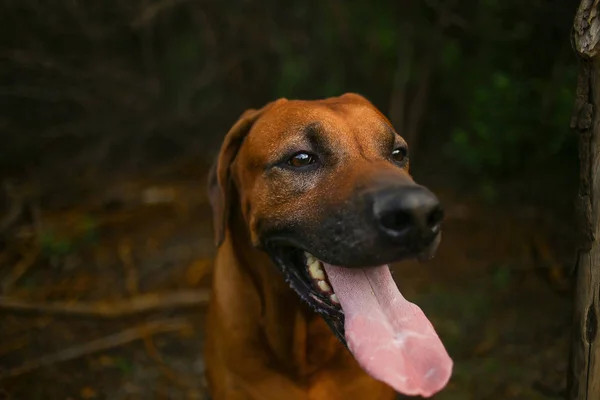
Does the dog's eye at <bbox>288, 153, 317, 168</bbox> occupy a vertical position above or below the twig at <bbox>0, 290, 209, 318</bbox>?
above

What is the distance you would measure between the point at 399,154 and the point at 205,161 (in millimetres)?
3756

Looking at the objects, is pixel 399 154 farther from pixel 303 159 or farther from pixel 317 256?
pixel 317 256

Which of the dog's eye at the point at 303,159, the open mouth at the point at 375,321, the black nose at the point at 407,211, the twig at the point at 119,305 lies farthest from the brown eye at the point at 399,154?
the twig at the point at 119,305

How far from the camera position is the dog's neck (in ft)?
8.51

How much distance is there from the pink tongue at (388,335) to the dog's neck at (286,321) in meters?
0.29

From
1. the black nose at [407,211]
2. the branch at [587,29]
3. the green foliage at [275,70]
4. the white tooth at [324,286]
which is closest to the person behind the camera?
the black nose at [407,211]

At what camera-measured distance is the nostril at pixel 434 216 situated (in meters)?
2.01

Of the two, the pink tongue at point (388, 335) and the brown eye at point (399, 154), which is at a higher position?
the brown eye at point (399, 154)

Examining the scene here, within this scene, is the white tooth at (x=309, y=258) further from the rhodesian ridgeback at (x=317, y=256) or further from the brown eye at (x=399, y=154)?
the brown eye at (x=399, y=154)

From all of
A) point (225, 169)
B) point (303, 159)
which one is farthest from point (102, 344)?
point (303, 159)

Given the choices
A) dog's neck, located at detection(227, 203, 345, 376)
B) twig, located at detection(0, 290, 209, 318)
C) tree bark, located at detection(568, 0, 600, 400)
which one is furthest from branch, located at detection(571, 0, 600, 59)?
twig, located at detection(0, 290, 209, 318)

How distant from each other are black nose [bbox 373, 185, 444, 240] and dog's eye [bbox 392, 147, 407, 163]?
0.56 metres

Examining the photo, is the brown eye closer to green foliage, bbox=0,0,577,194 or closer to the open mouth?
the open mouth

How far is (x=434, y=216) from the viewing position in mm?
2033
